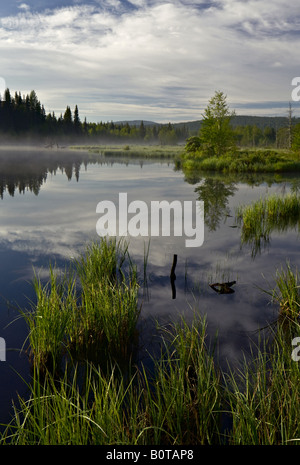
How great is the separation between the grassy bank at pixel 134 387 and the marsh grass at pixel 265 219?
7020 millimetres

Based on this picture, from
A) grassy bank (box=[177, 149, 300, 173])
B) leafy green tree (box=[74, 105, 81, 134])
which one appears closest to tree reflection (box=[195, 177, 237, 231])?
grassy bank (box=[177, 149, 300, 173])

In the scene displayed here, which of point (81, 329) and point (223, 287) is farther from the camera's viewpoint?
point (223, 287)

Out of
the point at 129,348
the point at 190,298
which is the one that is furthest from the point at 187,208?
the point at 129,348

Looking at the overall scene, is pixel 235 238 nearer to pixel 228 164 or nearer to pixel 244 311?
pixel 244 311

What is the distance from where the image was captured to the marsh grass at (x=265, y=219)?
46.2ft

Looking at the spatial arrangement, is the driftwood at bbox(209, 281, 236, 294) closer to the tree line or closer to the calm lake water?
the calm lake water
